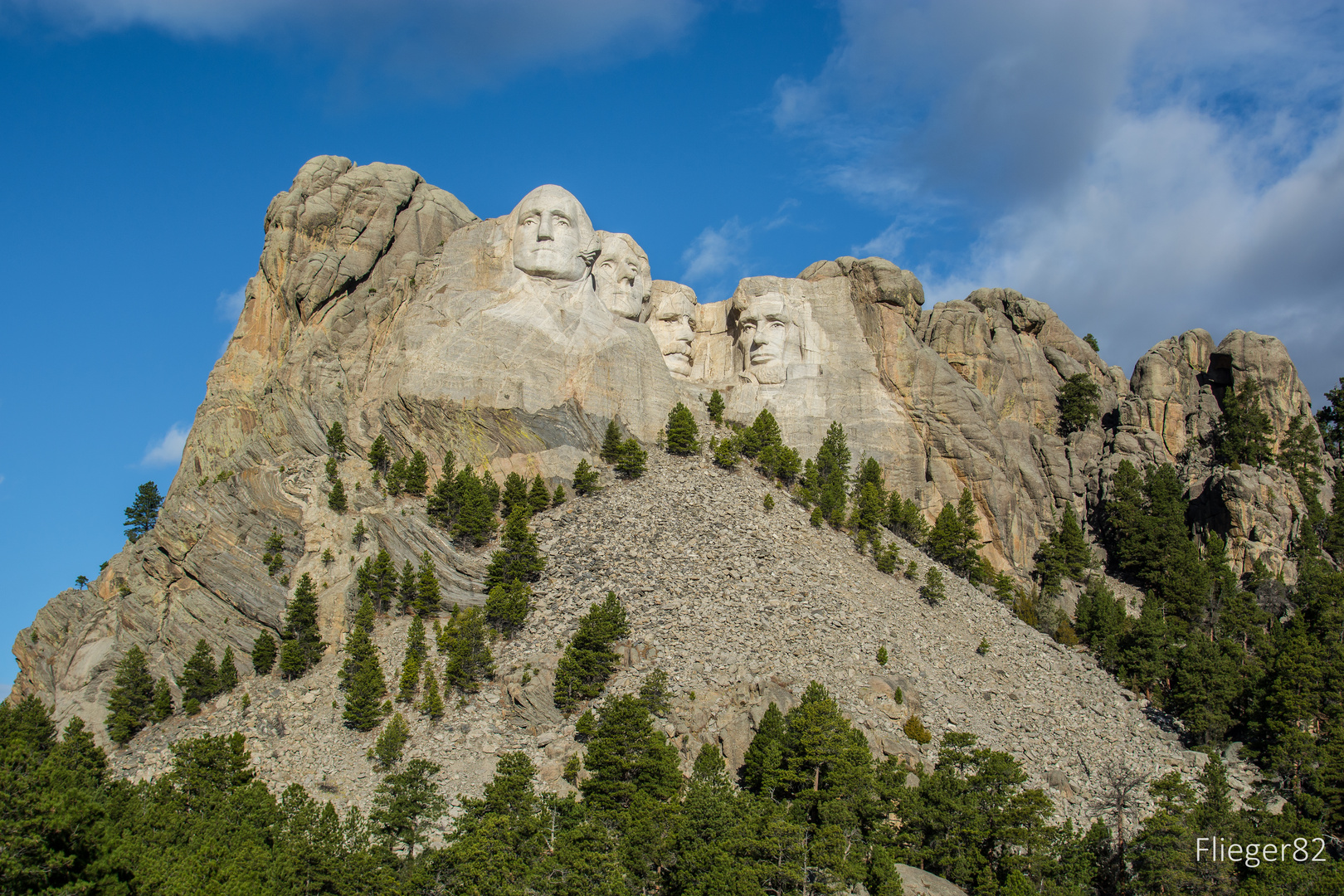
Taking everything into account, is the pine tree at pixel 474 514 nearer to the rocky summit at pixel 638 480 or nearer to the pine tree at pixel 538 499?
the rocky summit at pixel 638 480

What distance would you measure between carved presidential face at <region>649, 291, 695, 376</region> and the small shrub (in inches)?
1982

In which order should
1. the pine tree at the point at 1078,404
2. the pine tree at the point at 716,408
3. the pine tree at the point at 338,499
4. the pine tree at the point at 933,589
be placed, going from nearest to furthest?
1. the pine tree at the point at 338,499
2. the pine tree at the point at 933,589
3. the pine tree at the point at 716,408
4. the pine tree at the point at 1078,404

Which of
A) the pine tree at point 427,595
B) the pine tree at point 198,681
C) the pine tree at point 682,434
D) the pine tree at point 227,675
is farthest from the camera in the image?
the pine tree at point 682,434

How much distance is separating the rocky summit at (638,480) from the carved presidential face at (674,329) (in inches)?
9.5

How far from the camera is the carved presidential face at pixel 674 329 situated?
10894 centimetres

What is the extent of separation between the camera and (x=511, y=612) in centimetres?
7119

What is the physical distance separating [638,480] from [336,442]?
72.6 feet

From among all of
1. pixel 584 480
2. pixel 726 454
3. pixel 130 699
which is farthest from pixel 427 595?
pixel 726 454

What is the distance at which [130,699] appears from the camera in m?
69.8

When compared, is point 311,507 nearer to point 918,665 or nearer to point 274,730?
point 274,730

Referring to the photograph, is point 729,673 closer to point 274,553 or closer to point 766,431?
point 274,553

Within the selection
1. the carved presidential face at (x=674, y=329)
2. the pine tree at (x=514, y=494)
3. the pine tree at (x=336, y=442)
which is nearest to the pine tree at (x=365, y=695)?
the pine tree at (x=514, y=494)

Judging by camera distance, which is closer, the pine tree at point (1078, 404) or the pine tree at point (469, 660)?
the pine tree at point (469, 660)

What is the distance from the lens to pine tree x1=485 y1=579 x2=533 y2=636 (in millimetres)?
71312
